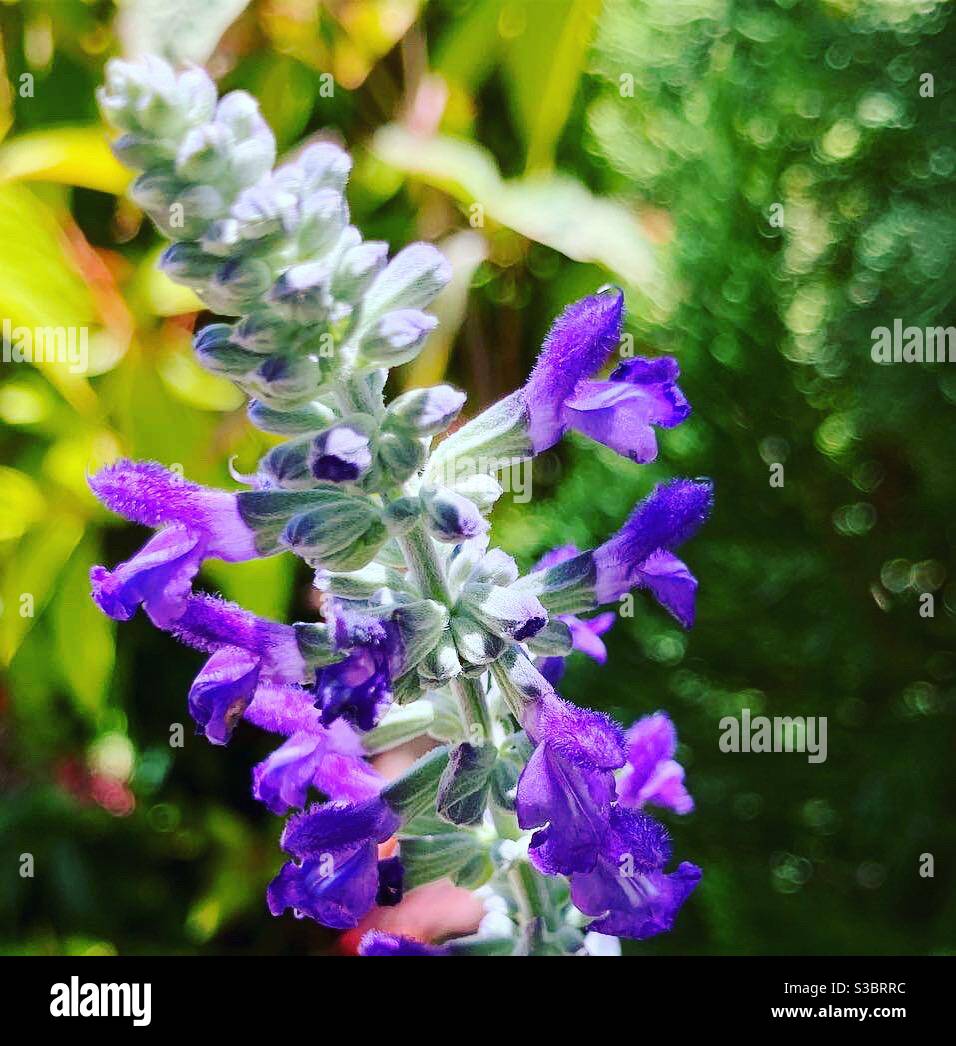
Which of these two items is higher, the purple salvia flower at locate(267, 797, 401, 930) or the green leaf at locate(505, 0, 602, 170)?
the green leaf at locate(505, 0, 602, 170)

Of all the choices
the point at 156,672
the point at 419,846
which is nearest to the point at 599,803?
the point at 419,846

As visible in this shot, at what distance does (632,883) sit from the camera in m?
0.91

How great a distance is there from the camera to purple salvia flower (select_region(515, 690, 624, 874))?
854 mm

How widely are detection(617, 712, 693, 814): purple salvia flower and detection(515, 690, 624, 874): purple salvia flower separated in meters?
0.22

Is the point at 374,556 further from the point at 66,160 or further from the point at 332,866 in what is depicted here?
the point at 66,160

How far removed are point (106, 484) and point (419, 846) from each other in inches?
16.4

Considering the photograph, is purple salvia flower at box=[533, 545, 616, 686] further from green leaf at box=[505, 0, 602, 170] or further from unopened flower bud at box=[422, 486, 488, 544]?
green leaf at box=[505, 0, 602, 170]

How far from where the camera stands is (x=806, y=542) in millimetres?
1758

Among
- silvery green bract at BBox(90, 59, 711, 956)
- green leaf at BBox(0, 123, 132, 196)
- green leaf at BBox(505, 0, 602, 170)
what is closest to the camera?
silvery green bract at BBox(90, 59, 711, 956)

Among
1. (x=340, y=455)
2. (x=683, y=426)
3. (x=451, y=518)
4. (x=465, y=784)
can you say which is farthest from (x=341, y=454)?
(x=683, y=426)

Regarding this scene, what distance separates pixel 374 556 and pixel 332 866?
264 millimetres

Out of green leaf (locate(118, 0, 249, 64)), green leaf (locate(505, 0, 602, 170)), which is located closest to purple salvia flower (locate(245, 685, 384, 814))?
green leaf (locate(118, 0, 249, 64))

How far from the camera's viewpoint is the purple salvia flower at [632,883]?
89 cm

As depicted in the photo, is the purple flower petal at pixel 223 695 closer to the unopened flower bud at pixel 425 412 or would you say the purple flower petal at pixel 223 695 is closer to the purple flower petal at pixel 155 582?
the purple flower petal at pixel 155 582
